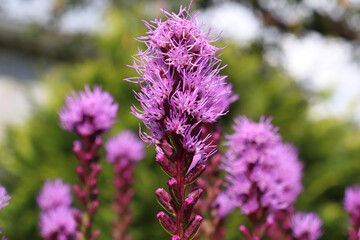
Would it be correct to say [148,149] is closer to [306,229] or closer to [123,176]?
[123,176]

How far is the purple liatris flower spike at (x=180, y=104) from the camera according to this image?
115cm

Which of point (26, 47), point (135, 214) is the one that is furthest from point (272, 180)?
point (26, 47)

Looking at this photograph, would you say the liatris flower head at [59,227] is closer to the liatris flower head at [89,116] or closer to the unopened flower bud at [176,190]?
the liatris flower head at [89,116]

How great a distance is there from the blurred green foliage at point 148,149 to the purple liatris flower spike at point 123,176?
2276 mm

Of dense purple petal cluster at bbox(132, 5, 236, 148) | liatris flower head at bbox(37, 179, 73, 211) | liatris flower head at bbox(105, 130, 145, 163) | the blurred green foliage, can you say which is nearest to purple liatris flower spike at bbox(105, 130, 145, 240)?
liatris flower head at bbox(105, 130, 145, 163)

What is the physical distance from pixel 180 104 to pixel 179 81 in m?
0.07

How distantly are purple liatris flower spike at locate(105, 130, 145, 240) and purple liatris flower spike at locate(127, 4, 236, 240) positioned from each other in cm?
123

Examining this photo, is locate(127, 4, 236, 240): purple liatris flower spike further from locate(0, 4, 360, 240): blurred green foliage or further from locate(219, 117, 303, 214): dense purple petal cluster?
locate(0, 4, 360, 240): blurred green foliage

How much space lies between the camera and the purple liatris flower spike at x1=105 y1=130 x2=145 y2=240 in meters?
2.37

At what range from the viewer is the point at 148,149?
520 cm

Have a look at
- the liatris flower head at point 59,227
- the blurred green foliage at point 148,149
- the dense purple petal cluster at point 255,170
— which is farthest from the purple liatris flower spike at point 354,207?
the blurred green foliage at point 148,149

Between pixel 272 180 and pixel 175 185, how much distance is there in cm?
66

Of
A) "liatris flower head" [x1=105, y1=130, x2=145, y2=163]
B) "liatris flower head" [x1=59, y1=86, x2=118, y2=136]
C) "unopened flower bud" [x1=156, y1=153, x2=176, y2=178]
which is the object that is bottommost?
"unopened flower bud" [x1=156, y1=153, x2=176, y2=178]

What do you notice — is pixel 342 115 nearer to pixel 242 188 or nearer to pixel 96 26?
pixel 96 26
